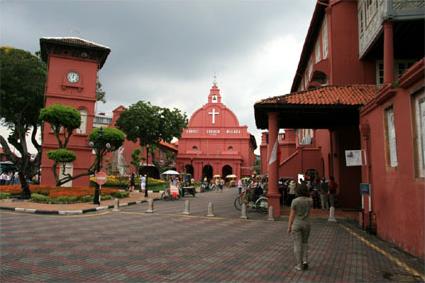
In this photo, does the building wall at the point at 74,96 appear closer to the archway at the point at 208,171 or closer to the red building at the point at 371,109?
the red building at the point at 371,109

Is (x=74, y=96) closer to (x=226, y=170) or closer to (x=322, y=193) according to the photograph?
(x=322, y=193)

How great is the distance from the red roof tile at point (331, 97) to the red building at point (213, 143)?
4346 centimetres

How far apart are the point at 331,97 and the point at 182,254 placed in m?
9.27

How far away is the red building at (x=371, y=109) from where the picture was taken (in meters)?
7.99

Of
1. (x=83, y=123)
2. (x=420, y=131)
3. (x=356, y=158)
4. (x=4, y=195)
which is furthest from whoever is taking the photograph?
(x=83, y=123)

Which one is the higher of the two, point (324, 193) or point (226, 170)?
point (226, 170)

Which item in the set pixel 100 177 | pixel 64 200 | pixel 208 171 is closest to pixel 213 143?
pixel 208 171

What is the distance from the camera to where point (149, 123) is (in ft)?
140

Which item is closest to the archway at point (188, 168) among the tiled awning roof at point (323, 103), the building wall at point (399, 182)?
the tiled awning roof at point (323, 103)

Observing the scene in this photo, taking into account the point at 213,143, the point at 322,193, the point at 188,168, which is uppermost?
the point at 213,143

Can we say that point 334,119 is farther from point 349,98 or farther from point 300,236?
point 300,236

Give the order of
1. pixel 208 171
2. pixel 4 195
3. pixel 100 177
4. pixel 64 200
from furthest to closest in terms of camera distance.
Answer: pixel 208 171, pixel 4 195, pixel 64 200, pixel 100 177

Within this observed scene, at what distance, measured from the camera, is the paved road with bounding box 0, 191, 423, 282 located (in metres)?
6.20

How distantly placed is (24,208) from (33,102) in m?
20.5
